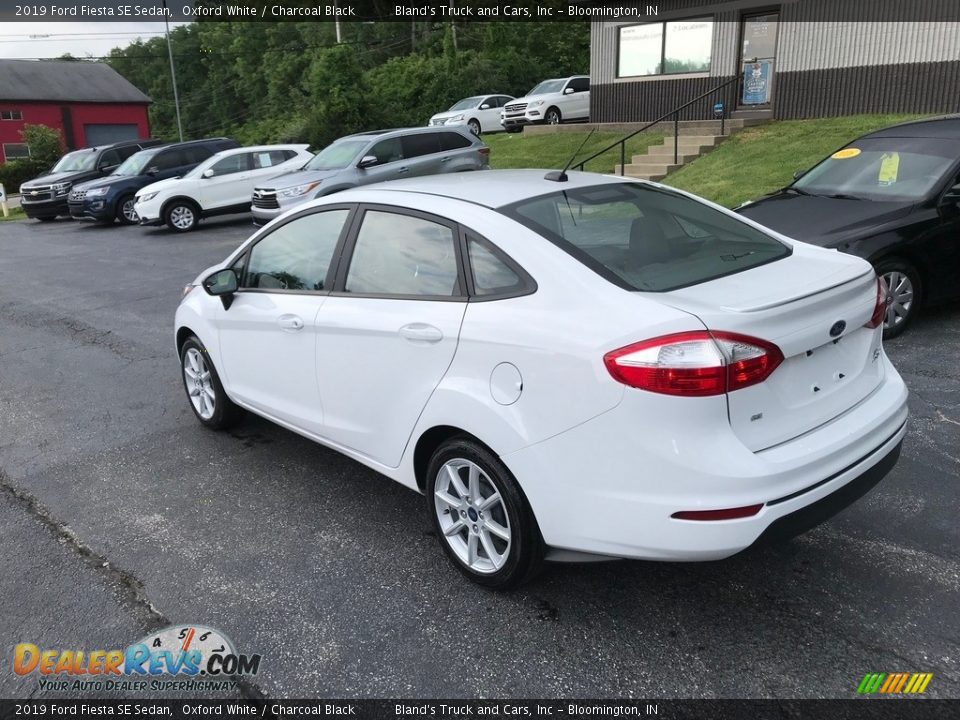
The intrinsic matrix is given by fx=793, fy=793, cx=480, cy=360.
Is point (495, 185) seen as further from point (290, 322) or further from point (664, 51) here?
point (664, 51)

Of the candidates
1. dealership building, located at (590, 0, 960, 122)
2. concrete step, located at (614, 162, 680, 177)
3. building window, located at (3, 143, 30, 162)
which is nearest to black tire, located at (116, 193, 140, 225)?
concrete step, located at (614, 162, 680, 177)

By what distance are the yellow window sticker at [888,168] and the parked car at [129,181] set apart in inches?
634

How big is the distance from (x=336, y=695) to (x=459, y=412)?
1.12 metres

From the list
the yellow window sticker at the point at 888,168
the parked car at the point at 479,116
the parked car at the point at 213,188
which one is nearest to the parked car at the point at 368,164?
the parked car at the point at 213,188

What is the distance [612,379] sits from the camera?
269cm

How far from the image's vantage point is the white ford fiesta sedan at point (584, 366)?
266 centimetres

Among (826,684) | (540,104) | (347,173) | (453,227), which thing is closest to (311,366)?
(453,227)

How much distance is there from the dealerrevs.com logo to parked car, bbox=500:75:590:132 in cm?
2413

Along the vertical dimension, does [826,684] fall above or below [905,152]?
below

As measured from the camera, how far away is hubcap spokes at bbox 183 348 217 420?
5.20 metres

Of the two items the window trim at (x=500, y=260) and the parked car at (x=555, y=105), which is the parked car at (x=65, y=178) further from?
the window trim at (x=500, y=260)

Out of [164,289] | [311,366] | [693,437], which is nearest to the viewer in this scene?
[693,437]

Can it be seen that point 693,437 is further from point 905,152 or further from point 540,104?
point 540,104

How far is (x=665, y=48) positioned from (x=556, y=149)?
3.66m
